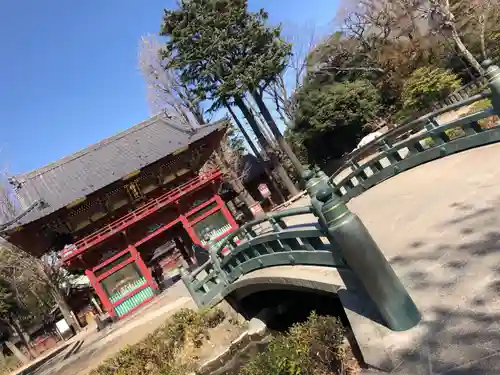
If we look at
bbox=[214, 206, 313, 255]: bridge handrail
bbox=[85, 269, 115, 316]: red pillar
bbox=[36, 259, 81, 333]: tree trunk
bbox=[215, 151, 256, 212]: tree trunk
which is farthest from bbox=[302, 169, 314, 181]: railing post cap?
bbox=[36, 259, 81, 333]: tree trunk

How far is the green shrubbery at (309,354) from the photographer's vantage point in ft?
19.9

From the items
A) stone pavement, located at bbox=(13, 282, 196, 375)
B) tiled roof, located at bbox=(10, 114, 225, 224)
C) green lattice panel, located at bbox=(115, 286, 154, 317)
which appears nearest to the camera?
stone pavement, located at bbox=(13, 282, 196, 375)

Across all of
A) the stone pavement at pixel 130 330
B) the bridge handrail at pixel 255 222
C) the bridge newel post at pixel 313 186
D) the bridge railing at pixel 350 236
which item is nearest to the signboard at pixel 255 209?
the stone pavement at pixel 130 330

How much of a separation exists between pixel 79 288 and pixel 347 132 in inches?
905

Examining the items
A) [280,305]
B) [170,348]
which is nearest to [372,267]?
[280,305]

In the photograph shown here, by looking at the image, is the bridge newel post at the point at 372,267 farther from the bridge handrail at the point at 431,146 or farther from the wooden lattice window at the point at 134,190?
the wooden lattice window at the point at 134,190

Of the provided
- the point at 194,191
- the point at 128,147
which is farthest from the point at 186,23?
the point at 194,191

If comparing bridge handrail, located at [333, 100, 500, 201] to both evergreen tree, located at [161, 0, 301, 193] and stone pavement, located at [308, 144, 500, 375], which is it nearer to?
stone pavement, located at [308, 144, 500, 375]

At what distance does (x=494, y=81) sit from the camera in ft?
23.7

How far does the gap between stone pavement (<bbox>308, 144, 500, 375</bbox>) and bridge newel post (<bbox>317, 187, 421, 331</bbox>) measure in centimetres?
18

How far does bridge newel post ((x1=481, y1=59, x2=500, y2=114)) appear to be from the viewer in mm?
7207

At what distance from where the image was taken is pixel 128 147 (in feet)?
79.7

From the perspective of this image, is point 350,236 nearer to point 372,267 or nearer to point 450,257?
point 372,267

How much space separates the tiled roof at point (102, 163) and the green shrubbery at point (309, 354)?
1621 cm
